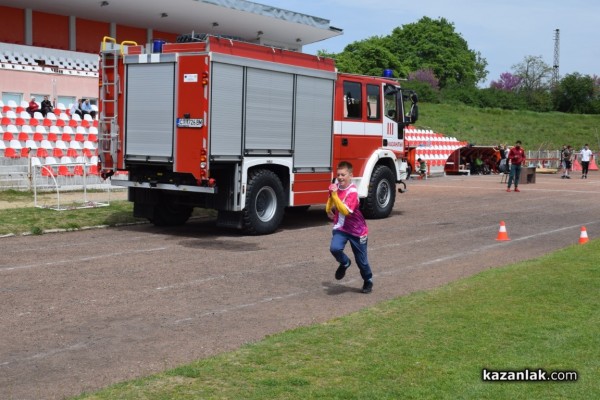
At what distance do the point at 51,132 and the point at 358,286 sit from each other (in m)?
17.8

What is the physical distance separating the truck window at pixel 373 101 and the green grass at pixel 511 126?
42.0m

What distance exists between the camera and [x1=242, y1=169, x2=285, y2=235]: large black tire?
1533cm

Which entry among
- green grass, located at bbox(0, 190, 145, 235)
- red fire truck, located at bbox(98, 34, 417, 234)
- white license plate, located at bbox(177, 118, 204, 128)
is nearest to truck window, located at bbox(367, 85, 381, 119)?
red fire truck, located at bbox(98, 34, 417, 234)

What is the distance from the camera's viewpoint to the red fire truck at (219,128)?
1461 cm

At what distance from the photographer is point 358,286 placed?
35.0ft

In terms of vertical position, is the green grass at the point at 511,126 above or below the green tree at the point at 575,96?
below

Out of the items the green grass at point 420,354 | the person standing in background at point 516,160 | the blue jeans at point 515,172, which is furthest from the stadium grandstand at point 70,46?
the green grass at point 420,354

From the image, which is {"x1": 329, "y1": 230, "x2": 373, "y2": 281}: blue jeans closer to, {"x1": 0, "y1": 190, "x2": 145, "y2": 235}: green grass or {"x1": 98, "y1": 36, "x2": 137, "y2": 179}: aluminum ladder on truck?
{"x1": 98, "y1": 36, "x2": 137, "y2": 179}: aluminum ladder on truck

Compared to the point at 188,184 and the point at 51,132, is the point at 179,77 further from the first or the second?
the point at 51,132

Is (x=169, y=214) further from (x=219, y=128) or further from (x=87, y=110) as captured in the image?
(x=87, y=110)

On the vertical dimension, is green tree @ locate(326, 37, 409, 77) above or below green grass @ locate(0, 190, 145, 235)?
above

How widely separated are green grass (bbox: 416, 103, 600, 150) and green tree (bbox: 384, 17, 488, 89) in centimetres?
2861

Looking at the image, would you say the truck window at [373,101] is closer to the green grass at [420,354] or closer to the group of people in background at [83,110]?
the green grass at [420,354]

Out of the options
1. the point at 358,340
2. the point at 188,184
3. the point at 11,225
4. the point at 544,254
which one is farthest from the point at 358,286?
the point at 11,225
